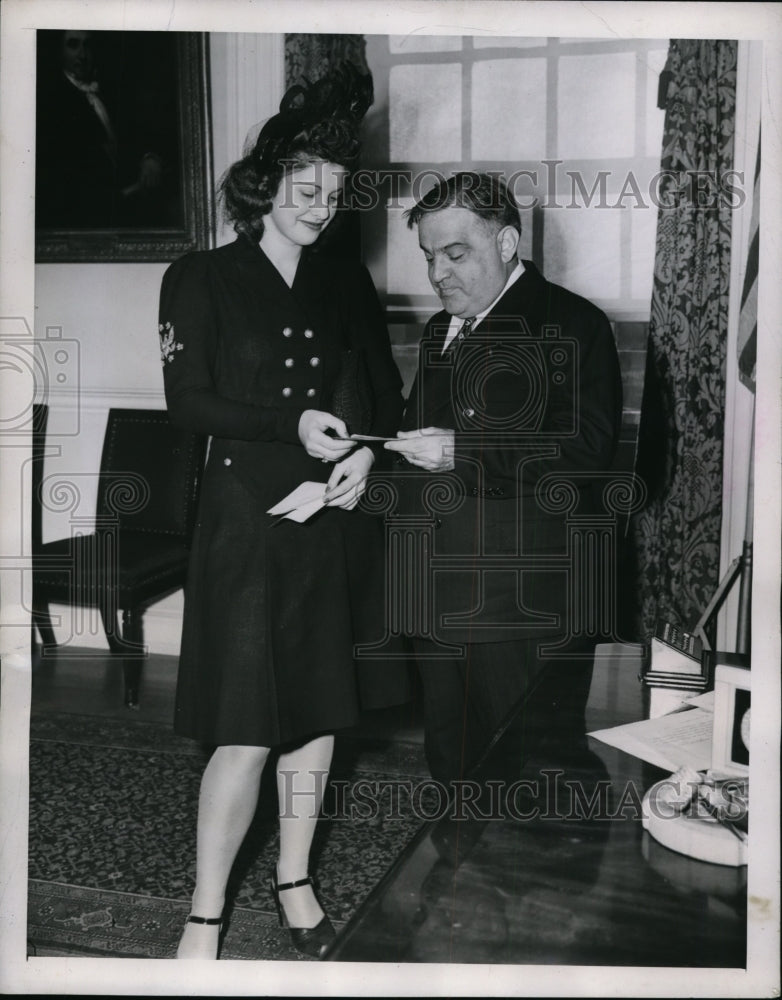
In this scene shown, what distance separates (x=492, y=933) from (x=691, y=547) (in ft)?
4.61

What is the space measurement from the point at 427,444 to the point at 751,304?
0.76 meters

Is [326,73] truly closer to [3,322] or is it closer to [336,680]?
[3,322]

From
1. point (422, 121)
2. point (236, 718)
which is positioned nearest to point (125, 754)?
point (236, 718)

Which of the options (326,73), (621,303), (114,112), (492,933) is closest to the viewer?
(492,933)

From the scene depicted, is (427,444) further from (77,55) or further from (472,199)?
(77,55)

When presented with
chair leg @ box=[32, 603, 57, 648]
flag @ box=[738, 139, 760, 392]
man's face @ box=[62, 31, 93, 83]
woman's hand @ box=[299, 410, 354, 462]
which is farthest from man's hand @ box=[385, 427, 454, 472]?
man's face @ box=[62, 31, 93, 83]

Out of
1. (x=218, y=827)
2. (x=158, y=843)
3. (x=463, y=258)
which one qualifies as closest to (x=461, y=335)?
(x=463, y=258)

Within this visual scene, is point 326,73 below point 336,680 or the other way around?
the other way around

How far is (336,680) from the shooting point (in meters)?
1.94

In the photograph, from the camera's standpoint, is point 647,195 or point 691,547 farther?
point 691,547

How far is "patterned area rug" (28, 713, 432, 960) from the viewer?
1953 mm

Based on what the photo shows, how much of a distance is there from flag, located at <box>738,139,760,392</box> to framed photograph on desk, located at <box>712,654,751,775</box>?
792mm

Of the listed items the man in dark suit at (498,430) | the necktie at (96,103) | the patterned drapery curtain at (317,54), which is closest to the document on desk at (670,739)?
the man in dark suit at (498,430)

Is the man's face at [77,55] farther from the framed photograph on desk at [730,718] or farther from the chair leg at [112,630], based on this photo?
the framed photograph on desk at [730,718]
